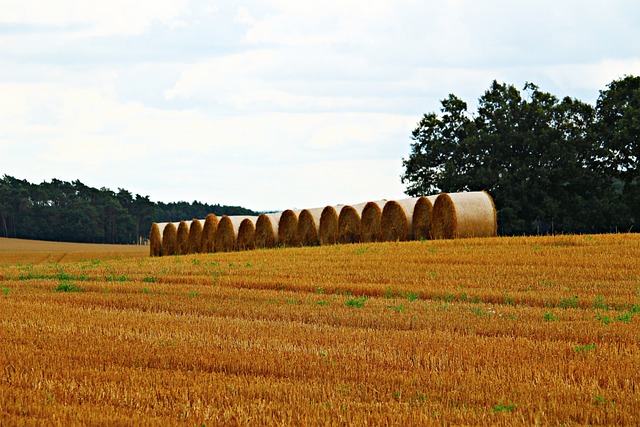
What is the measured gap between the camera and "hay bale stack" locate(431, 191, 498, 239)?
25.9 metres

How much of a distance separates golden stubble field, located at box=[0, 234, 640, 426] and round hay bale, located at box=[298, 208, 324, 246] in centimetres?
990

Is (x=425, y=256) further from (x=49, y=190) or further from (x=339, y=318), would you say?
(x=49, y=190)

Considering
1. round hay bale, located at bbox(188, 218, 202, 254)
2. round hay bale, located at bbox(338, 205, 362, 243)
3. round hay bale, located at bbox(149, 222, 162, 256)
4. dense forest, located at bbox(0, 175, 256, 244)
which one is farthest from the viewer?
dense forest, located at bbox(0, 175, 256, 244)

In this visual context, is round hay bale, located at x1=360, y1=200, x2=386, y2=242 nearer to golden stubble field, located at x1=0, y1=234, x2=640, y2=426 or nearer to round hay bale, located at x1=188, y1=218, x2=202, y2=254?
golden stubble field, located at x1=0, y1=234, x2=640, y2=426

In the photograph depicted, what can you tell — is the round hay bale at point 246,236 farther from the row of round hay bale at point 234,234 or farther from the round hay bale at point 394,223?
the round hay bale at point 394,223

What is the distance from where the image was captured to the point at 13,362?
366 inches

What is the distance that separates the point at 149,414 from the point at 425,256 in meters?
15.3

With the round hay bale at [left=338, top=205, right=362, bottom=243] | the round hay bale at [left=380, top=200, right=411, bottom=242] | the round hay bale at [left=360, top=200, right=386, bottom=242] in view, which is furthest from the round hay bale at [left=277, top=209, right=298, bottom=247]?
the round hay bale at [left=380, top=200, right=411, bottom=242]

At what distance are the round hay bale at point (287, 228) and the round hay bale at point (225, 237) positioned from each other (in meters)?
2.58

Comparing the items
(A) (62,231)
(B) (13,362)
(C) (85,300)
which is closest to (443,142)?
(C) (85,300)

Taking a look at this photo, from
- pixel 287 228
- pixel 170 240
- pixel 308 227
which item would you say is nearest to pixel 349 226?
pixel 308 227

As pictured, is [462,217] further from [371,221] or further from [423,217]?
[371,221]

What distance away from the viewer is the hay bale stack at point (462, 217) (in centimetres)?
2588

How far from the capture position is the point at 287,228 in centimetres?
3117
